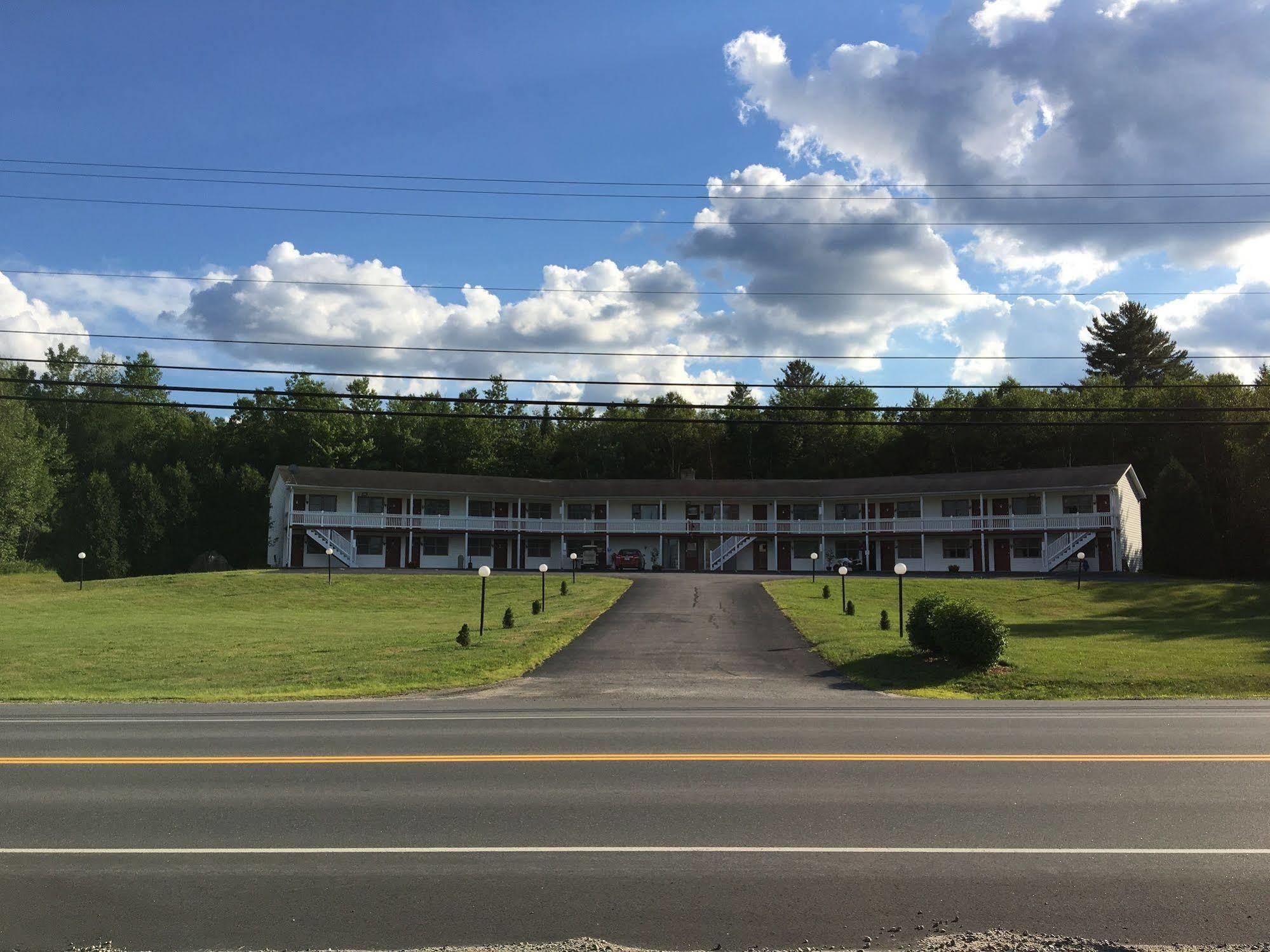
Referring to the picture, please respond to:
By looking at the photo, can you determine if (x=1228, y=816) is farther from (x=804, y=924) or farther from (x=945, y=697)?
(x=945, y=697)

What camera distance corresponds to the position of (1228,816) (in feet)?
26.8

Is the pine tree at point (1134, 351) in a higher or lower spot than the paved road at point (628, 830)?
higher

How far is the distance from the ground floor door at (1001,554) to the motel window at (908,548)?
471 cm

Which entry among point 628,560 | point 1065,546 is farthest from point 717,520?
point 1065,546

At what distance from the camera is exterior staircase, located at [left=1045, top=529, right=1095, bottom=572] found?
55.1 m

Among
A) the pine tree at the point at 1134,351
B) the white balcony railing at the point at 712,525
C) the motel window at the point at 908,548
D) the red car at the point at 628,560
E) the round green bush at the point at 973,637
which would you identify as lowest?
the round green bush at the point at 973,637

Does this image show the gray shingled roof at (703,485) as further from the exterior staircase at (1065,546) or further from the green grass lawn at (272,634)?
the green grass lawn at (272,634)

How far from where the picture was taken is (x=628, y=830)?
307 inches

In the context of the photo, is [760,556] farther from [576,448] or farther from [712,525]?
[576,448]

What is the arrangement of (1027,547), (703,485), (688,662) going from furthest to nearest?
(703,485) → (1027,547) → (688,662)

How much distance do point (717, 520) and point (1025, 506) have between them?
20.3 m

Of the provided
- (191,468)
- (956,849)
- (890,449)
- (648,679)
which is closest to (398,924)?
(956,849)

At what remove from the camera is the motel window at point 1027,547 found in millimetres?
58562

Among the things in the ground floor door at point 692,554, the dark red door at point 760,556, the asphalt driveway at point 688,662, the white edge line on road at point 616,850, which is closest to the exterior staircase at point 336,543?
the ground floor door at point 692,554
